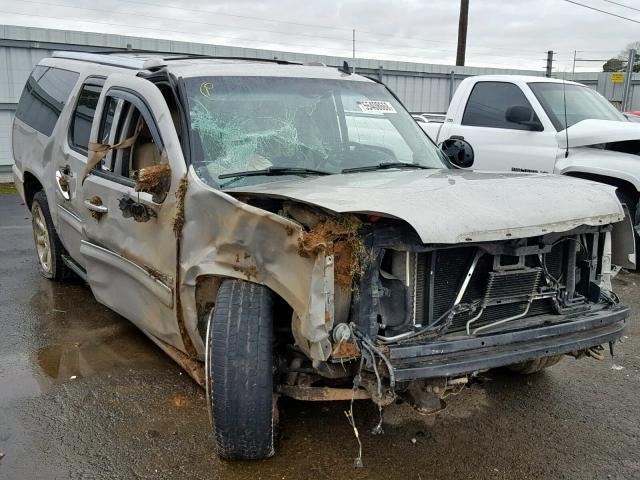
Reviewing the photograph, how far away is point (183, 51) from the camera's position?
13.7m

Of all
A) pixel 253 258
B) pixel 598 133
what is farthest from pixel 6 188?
pixel 253 258

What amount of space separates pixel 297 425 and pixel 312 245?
4.40 ft

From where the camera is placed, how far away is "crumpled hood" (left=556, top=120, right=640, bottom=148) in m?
6.43

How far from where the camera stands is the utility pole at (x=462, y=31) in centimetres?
2228

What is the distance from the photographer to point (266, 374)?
2932 millimetres

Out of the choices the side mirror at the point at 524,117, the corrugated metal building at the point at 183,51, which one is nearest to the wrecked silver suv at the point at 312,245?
the side mirror at the point at 524,117

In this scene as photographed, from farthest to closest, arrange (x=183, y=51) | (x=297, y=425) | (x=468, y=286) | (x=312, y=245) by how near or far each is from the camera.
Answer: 1. (x=183, y=51)
2. (x=297, y=425)
3. (x=468, y=286)
4. (x=312, y=245)

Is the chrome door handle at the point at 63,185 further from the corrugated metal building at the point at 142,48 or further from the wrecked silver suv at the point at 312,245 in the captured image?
the corrugated metal building at the point at 142,48

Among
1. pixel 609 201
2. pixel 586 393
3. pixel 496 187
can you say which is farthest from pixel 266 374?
pixel 586 393

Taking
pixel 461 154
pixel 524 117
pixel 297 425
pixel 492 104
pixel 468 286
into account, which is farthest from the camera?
pixel 492 104

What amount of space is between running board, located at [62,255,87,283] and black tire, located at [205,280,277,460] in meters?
2.26

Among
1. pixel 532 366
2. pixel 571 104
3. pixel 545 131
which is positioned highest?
pixel 571 104

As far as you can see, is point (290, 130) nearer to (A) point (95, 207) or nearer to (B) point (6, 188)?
(A) point (95, 207)

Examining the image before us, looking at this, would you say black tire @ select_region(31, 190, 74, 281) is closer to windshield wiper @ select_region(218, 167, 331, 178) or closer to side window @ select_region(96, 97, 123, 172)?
side window @ select_region(96, 97, 123, 172)
